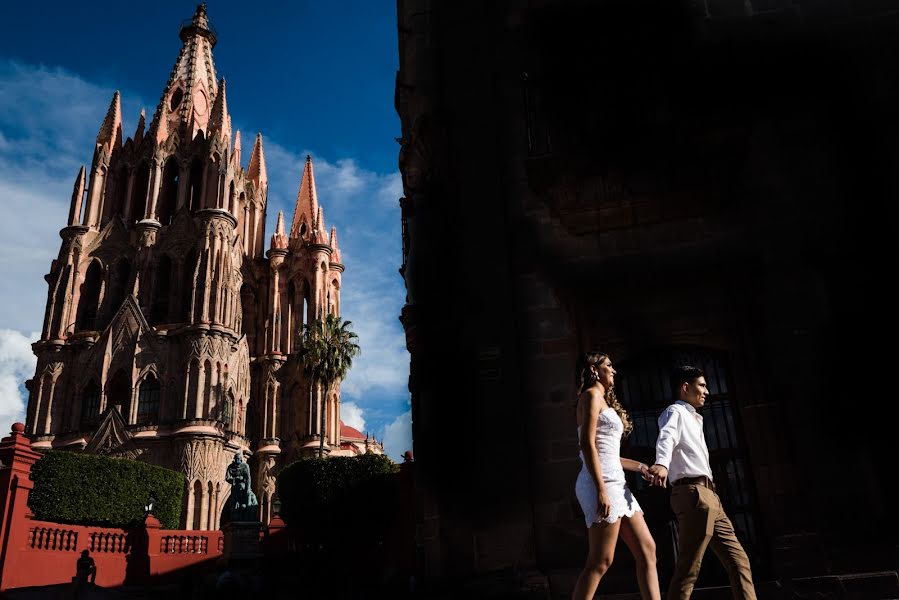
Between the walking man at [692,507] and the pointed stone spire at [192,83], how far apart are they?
58.5m

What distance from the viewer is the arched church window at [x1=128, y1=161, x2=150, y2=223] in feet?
183

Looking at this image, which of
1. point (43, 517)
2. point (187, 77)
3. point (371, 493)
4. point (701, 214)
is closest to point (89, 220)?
point (187, 77)

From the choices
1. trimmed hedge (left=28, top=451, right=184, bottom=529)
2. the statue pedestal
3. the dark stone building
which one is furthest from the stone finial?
the dark stone building

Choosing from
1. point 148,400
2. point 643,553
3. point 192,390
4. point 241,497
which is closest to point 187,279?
point 148,400

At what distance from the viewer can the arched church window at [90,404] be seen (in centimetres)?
4762

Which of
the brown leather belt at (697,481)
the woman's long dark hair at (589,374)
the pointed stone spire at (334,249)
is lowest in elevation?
the brown leather belt at (697,481)

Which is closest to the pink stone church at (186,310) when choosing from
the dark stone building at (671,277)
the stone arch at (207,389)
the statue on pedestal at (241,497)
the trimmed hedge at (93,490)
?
the stone arch at (207,389)

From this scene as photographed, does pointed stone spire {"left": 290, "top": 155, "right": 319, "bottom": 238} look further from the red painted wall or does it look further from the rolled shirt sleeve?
the rolled shirt sleeve

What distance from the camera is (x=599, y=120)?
911cm

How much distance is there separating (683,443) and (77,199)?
58527 millimetres

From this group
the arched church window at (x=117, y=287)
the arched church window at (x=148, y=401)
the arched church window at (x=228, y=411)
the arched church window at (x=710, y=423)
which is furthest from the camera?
the arched church window at (x=117, y=287)

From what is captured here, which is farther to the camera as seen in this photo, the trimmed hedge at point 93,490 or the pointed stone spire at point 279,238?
the pointed stone spire at point 279,238

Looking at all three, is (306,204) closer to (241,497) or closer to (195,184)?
(195,184)

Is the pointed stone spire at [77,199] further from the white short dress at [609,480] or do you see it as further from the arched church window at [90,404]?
the white short dress at [609,480]
